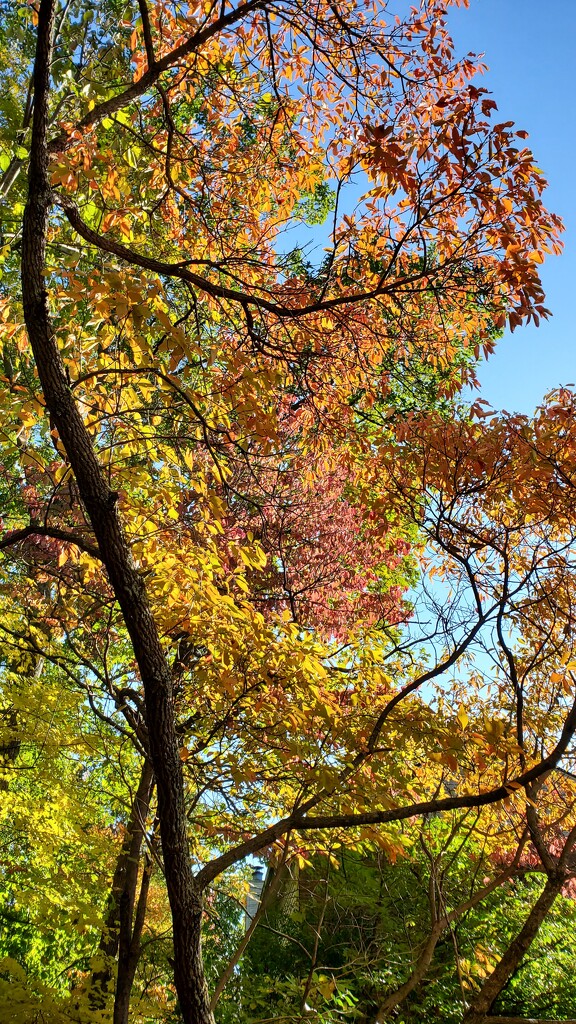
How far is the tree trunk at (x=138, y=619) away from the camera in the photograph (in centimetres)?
276

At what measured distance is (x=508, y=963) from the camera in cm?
345

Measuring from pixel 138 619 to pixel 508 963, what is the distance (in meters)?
2.60

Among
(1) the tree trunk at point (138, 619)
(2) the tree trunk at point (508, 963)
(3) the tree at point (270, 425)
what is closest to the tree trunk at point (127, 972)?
(3) the tree at point (270, 425)

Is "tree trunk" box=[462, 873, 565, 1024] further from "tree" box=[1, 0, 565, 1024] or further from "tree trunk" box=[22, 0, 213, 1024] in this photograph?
"tree trunk" box=[22, 0, 213, 1024]

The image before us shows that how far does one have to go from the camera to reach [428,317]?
482 cm

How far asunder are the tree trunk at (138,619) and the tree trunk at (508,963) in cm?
149

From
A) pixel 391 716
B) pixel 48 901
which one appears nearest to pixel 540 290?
pixel 391 716

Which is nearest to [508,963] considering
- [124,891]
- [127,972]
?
[127,972]

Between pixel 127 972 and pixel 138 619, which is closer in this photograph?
pixel 138 619

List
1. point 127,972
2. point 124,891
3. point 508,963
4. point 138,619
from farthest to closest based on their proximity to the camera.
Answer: point 124,891, point 127,972, point 508,963, point 138,619

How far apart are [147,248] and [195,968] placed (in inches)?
260

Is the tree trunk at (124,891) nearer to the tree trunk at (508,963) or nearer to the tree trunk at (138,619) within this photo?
the tree trunk at (138,619)

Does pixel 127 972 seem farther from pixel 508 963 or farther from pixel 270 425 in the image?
pixel 270 425

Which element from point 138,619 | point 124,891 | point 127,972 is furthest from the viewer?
point 124,891
